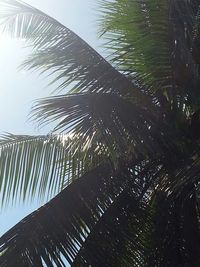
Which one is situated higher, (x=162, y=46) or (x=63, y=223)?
(x=162, y=46)

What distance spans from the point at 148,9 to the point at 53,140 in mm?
2253

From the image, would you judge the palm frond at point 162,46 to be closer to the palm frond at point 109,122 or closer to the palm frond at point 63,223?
the palm frond at point 109,122

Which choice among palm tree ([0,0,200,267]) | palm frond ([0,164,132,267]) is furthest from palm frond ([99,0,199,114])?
palm frond ([0,164,132,267])

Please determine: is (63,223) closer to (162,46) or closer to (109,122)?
(109,122)

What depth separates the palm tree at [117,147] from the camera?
27.6ft

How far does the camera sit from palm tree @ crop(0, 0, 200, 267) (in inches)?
331

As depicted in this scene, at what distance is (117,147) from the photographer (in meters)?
8.30

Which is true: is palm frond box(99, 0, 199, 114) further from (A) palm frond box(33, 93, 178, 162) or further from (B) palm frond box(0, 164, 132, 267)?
(B) palm frond box(0, 164, 132, 267)

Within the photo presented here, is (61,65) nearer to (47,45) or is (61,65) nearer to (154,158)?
(47,45)

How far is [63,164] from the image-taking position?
9.07m

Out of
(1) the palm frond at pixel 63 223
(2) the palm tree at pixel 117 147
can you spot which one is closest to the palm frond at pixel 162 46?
(2) the palm tree at pixel 117 147

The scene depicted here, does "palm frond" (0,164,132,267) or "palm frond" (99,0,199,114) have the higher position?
"palm frond" (99,0,199,114)

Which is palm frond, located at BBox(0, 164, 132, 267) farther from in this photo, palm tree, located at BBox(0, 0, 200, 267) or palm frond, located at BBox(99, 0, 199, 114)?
palm frond, located at BBox(99, 0, 199, 114)

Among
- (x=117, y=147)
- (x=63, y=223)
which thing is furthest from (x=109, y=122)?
(x=63, y=223)
